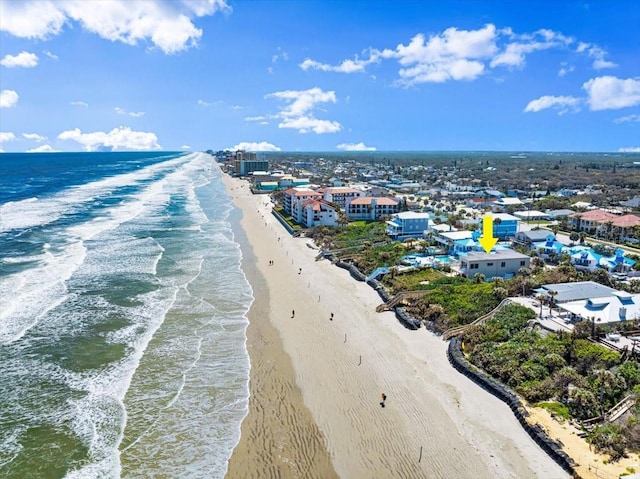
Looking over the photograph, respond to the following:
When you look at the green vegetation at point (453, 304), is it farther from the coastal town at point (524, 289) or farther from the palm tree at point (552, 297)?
the palm tree at point (552, 297)

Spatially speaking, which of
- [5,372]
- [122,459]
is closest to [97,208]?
[5,372]

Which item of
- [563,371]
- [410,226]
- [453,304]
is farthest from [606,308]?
[410,226]

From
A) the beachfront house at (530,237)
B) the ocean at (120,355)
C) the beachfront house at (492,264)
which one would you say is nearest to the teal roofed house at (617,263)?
the beachfront house at (492,264)

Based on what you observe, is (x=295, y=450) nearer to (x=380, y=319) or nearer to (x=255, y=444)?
(x=255, y=444)

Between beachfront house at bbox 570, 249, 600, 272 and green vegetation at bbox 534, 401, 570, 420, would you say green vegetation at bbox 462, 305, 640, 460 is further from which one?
beachfront house at bbox 570, 249, 600, 272

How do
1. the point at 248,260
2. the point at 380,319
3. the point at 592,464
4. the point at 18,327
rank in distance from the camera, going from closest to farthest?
the point at 592,464, the point at 18,327, the point at 380,319, the point at 248,260
